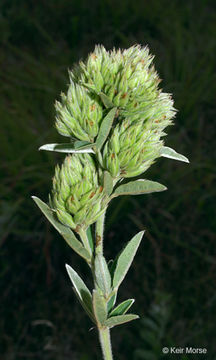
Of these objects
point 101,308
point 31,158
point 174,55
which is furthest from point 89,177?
point 174,55

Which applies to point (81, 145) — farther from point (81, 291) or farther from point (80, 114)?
point (81, 291)

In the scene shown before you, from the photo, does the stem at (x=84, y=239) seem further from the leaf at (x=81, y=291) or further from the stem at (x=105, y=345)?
the stem at (x=105, y=345)

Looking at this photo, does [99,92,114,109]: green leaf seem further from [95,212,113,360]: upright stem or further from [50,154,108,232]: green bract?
[95,212,113,360]: upright stem

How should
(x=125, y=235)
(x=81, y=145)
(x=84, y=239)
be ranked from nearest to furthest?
1. (x=81, y=145)
2. (x=84, y=239)
3. (x=125, y=235)

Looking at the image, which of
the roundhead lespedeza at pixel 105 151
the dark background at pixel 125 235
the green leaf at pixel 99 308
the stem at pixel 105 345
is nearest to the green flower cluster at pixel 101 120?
the roundhead lespedeza at pixel 105 151

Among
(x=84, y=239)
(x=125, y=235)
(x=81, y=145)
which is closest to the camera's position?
(x=81, y=145)

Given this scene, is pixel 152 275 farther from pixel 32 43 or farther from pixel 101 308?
pixel 32 43

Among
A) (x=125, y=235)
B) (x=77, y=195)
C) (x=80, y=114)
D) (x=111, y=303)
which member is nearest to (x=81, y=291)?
(x=111, y=303)

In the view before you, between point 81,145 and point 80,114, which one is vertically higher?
point 80,114

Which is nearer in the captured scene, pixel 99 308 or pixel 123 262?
pixel 99 308
